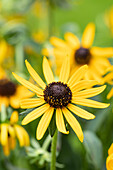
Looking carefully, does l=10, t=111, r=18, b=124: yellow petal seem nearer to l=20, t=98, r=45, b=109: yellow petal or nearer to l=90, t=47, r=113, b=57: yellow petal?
l=20, t=98, r=45, b=109: yellow petal

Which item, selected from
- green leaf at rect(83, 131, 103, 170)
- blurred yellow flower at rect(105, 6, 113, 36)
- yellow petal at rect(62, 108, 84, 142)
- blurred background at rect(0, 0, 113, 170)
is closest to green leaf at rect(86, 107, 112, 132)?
blurred background at rect(0, 0, 113, 170)

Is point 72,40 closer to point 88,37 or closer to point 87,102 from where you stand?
point 88,37

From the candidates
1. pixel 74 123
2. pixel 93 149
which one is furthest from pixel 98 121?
pixel 74 123

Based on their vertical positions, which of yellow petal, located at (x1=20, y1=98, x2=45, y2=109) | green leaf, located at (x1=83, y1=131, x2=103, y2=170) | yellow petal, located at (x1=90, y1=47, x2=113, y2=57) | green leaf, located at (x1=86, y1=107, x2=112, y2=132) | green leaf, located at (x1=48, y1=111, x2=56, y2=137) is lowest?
green leaf, located at (x1=83, y1=131, x2=103, y2=170)

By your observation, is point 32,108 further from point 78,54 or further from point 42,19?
point 42,19

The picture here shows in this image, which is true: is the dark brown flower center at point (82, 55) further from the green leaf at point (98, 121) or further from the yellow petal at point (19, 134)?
the yellow petal at point (19, 134)

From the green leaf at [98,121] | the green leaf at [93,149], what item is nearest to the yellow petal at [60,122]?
the green leaf at [93,149]
